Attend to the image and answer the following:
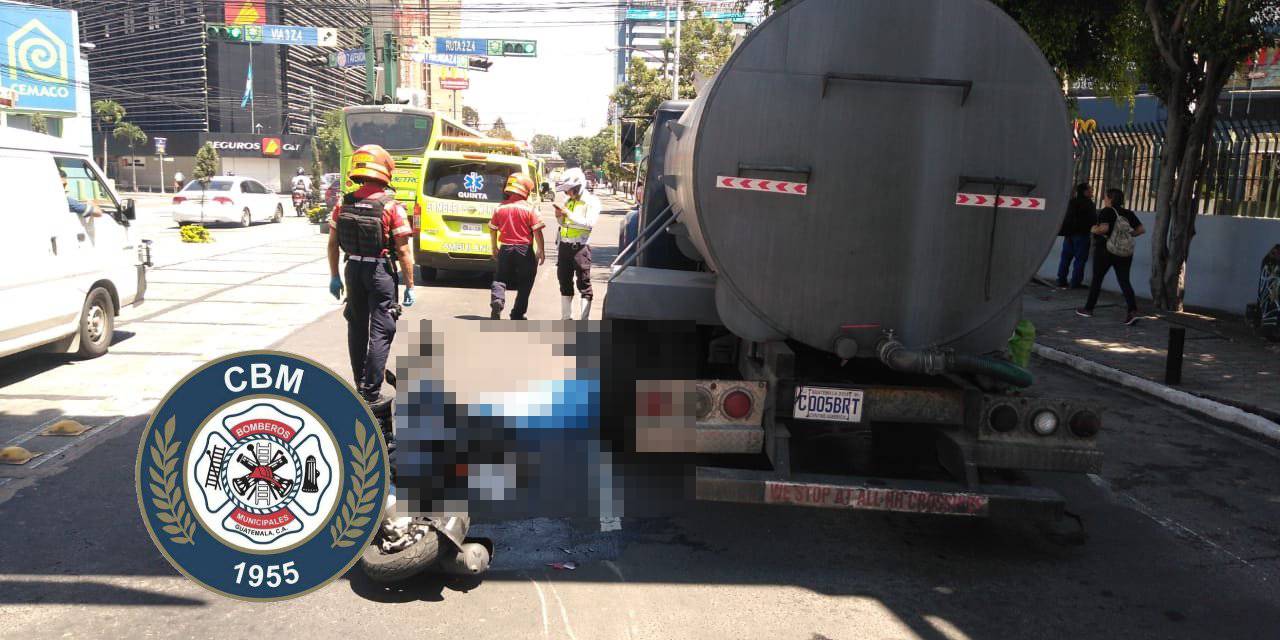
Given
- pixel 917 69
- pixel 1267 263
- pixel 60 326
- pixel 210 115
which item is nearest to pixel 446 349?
pixel 917 69

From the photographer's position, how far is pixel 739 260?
469 cm

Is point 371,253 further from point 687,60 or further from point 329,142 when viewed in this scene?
point 329,142

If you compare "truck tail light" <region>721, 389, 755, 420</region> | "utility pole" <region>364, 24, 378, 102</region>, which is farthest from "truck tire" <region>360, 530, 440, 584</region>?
"utility pole" <region>364, 24, 378, 102</region>

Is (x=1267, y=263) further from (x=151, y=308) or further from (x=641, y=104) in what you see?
(x=641, y=104)

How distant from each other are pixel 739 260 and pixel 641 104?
142 ft

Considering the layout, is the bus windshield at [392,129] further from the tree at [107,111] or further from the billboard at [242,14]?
the tree at [107,111]

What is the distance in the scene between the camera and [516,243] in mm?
10367

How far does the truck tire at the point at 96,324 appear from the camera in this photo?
8.91 m

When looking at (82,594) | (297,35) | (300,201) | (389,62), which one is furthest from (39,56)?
(82,594)

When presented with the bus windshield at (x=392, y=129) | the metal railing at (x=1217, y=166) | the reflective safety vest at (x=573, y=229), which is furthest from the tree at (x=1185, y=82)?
the bus windshield at (x=392, y=129)

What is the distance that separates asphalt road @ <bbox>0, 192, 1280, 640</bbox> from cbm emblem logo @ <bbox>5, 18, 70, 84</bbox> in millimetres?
44948

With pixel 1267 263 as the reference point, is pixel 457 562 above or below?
below

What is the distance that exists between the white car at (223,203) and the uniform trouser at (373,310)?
2169 centimetres

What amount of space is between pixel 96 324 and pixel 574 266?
15.6 feet
